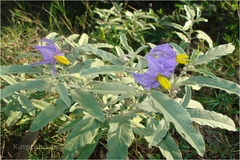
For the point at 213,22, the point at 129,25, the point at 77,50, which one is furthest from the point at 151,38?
the point at 77,50

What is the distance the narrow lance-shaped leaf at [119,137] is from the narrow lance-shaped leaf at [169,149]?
0.20 meters

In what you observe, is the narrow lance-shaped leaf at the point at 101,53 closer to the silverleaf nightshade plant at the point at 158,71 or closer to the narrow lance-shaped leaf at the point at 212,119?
the silverleaf nightshade plant at the point at 158,71

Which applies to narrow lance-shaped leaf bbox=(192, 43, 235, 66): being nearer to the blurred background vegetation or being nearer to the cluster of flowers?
the cluster of flowers

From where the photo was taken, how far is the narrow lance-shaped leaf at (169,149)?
6.06ft

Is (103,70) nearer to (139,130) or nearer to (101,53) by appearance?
(101,53)

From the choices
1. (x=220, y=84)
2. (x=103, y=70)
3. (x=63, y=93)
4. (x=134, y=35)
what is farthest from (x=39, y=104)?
(x=134, y=35)

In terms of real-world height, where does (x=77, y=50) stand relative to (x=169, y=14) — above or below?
above

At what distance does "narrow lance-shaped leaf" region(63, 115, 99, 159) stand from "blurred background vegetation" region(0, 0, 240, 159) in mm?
557

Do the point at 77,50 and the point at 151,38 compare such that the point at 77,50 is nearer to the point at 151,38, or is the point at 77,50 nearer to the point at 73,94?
the point at 73,94

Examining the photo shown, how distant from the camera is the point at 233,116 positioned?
9.09 feet

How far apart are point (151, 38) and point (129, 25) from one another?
10.4 inches

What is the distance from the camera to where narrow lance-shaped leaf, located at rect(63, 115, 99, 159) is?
74.5 inches

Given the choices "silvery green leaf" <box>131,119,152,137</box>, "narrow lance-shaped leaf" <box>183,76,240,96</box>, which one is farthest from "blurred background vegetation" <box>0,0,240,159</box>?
"narrow lance-shaped leaf" <box>183,76,240,96</box>

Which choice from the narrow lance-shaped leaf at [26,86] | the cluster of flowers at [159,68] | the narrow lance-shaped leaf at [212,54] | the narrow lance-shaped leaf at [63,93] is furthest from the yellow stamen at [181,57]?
the narrow lance-shaped leaf at [26,86]
